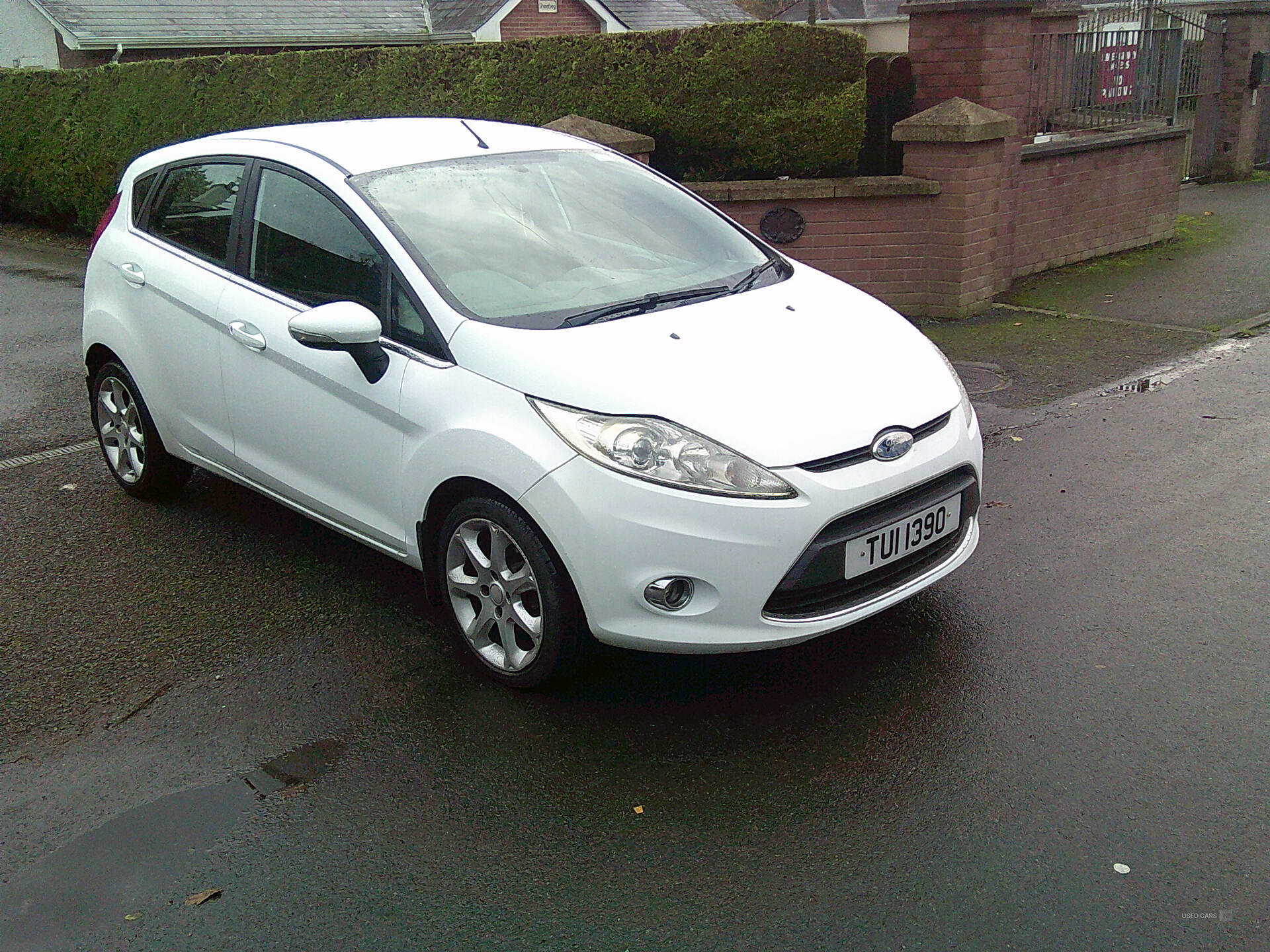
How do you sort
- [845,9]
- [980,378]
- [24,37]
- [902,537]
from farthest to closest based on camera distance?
[845,9] → [24,37] → [980,378] → [902,537]

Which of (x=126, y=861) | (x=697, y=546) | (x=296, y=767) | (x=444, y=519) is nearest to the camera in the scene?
(x=126, y=861)

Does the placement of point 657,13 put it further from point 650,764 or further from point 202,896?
point 202,896

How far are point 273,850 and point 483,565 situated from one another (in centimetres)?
107

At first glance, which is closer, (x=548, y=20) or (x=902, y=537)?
(x=902, y=537)

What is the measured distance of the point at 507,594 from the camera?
12.8ft

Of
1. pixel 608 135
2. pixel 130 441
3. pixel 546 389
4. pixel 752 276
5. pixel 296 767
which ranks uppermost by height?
pixel 608 135

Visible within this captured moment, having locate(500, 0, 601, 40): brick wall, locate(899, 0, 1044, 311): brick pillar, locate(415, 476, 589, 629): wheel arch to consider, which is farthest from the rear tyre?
locate(500, 0, 601, 40): brick wall

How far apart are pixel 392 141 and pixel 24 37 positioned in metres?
24.5

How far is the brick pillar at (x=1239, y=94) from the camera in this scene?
50.8 ft

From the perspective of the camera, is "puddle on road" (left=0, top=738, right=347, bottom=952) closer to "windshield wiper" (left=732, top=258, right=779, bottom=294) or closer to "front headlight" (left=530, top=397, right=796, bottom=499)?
"front headlight" (left=530, top=397, right=796, bottom=499)

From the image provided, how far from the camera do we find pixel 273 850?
129 inches

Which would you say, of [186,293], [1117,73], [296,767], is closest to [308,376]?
[186,293]

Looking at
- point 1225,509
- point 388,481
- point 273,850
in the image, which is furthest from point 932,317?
point 273,850

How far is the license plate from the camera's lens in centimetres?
372
